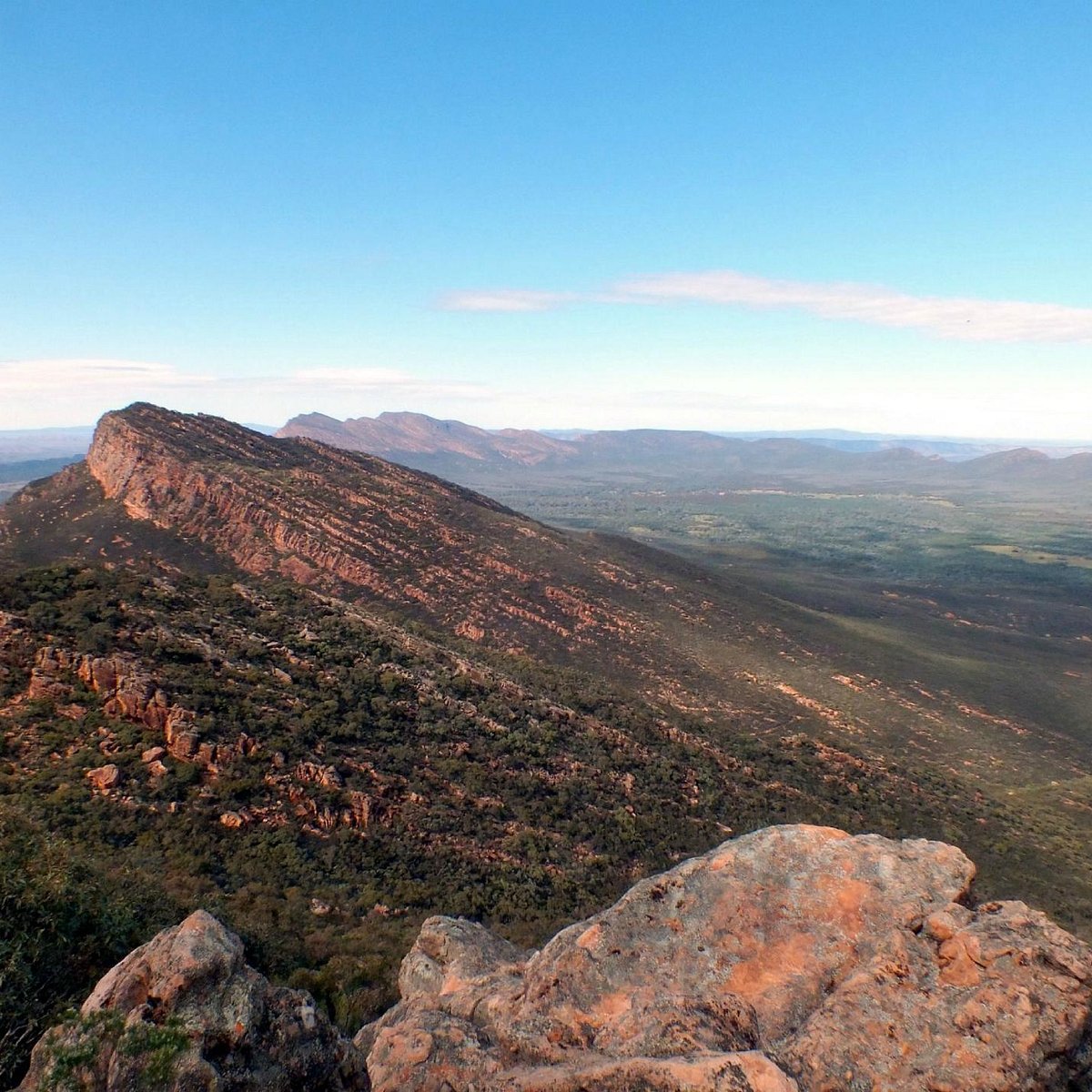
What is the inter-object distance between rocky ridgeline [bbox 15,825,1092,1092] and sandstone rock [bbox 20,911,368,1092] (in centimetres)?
3

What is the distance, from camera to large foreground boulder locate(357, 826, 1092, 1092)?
437 inches

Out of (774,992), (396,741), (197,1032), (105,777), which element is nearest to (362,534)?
(396,741)

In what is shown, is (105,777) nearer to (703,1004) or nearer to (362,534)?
(703,1004)

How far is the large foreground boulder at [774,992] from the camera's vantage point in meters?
11.1

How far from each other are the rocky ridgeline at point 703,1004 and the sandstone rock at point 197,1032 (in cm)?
3

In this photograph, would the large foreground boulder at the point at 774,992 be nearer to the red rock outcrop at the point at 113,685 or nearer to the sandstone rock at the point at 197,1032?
the sandstone rock at the point at 197,1032

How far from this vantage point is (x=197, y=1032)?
33.4 ft

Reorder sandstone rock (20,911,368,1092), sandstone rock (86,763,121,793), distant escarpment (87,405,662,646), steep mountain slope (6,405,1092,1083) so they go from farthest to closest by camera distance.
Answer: distant escarpment (87,405,662,646) < sandstone rock (86,763,121,793) < steep mountain slope (6,405,1092,1083) < sandstone rock (20,911,368,1092)

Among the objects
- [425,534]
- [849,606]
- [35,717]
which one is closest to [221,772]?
[35,717]

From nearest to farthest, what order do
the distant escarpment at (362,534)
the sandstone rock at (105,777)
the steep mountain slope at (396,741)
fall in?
1. the steep mountain slope at (396,741)
2. the sandstone rock at (105,777)
3. the distant escarpment at (362,534)

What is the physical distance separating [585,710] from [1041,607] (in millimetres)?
128925

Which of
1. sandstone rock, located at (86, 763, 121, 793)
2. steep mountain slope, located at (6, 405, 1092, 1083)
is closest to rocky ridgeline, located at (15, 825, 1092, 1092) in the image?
steep mountain slope, located at (6, 405, 1092, 1083)

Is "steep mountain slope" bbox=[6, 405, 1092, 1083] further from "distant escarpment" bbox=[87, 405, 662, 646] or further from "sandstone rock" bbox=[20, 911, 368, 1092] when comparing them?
"sandstone rock" bbox=[20, 911, 368, 1092]

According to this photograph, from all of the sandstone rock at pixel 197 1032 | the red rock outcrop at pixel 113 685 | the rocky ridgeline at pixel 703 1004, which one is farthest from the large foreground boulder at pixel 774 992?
the red rock outcrop at pixel 113 685
